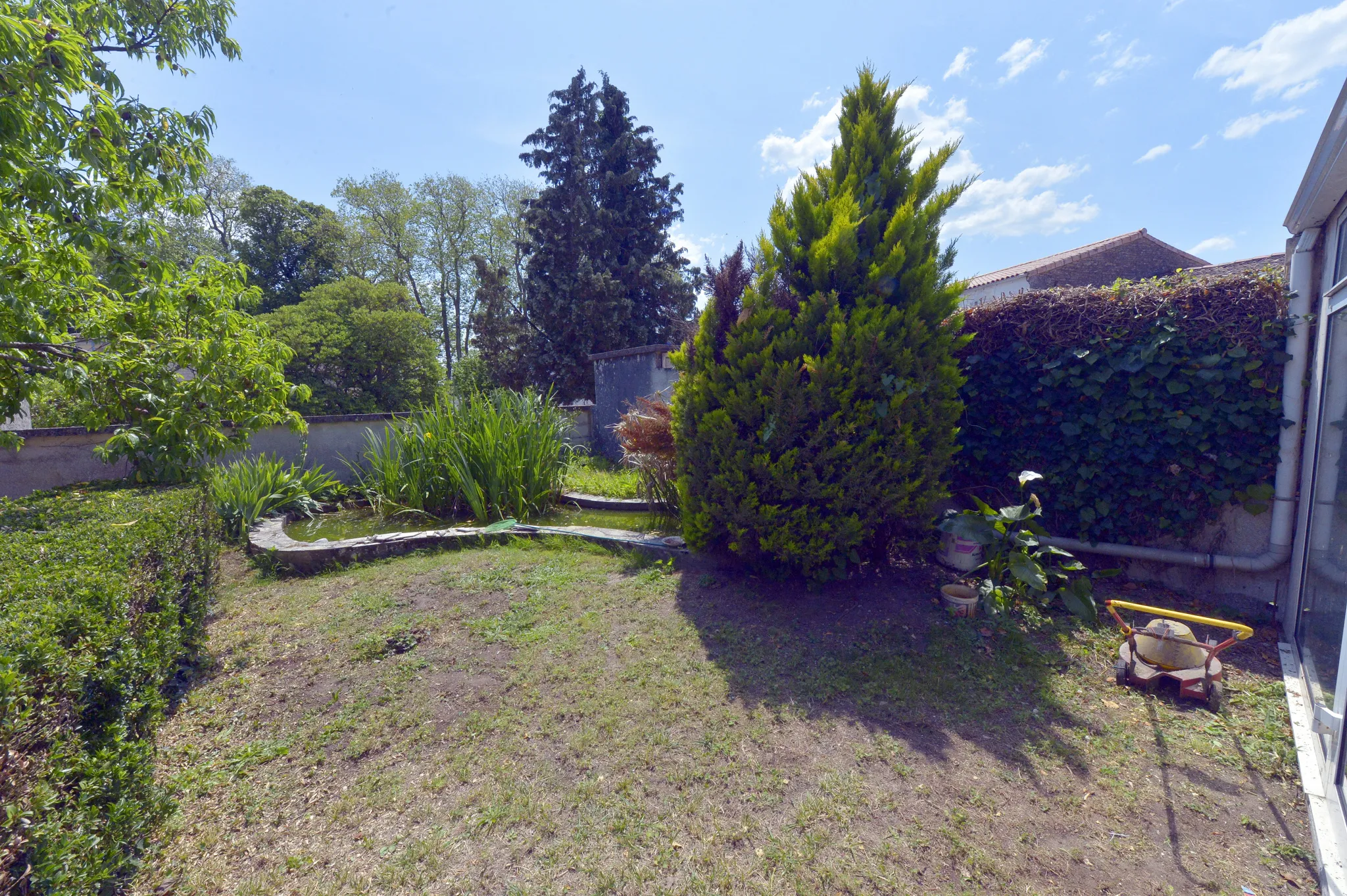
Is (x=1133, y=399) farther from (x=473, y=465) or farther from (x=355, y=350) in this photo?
Answer: (x=355, y=350)

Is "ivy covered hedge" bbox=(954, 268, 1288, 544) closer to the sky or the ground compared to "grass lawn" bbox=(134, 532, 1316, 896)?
closer to the sky

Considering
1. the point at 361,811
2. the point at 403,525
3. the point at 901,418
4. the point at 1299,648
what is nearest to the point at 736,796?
the point at 361,811

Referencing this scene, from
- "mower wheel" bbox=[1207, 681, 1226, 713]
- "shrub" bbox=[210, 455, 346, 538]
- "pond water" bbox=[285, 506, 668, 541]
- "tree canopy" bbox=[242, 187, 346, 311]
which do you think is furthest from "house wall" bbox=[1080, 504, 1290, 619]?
"tree canopy" bbox=[242, 187, 346, 311]

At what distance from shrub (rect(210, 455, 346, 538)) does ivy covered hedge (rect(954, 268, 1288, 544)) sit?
6.24 metres

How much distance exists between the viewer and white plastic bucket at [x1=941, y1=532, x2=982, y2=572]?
143 inches

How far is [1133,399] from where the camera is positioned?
11.7ft

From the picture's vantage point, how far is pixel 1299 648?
2.95 m

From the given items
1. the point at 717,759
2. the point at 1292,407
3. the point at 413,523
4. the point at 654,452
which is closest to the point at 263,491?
the point at 413,523

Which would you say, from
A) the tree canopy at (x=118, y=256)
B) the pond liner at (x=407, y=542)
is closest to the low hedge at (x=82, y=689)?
the tree canopy at (x=118, y=256)

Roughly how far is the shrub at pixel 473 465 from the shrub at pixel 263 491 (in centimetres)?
70

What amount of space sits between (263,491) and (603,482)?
339cm

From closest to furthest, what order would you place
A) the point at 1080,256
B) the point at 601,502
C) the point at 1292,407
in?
the point at 1292,407 < the point at 601,502 < the point at 1080,256

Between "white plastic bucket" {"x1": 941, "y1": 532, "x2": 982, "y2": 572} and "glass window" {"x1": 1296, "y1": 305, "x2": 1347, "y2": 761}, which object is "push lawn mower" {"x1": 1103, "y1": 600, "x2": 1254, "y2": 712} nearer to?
"glass window" {"x1": 1296, "y1": 305, "x2": 1347, "y2": 761}

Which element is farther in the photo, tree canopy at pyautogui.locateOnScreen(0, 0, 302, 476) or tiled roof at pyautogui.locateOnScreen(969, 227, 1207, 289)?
tiled roof at pyautogui.locateOnScreen(969, 227, 1207, 289)
